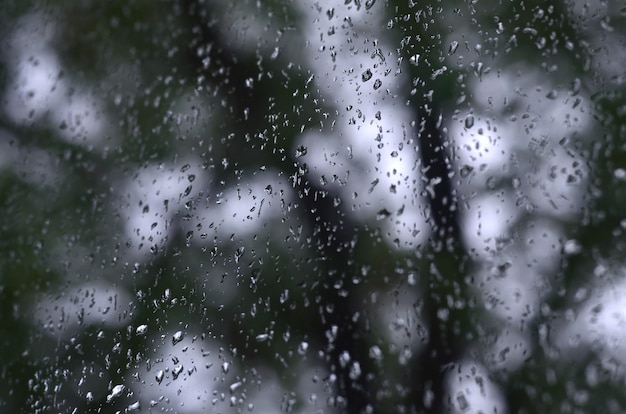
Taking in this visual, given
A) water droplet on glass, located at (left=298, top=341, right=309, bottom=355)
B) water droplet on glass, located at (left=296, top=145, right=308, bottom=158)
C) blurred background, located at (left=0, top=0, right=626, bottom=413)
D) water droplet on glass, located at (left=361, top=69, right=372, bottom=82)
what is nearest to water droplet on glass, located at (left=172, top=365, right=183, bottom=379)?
blurred background, located at (left=0, top=0, right=626, bottom=413)

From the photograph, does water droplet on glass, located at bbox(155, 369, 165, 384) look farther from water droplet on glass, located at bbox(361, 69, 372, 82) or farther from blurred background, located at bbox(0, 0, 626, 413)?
water droplet on glass, located at bbox(361, 69, 372, 82)

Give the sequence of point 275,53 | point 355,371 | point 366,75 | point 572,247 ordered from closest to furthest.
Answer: point 572,247 < point 355,371 < point 366,75 < point 275,53

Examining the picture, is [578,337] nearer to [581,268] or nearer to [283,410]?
[581,268]

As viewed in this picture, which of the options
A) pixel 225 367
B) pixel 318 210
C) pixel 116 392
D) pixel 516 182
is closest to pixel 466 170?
pixel 516 182

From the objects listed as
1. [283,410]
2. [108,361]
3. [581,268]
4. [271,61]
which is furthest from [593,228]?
[108,361]

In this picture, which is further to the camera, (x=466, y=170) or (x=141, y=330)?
(x=141, y=330)

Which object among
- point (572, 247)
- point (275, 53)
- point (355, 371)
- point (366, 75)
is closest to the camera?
point (572, 247)

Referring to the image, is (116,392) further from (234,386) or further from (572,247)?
(572,247)
